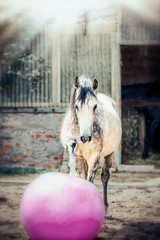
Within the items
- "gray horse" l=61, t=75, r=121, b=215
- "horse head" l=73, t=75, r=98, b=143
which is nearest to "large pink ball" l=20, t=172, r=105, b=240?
"gray horse" l=61, t=75, r=121, b=215

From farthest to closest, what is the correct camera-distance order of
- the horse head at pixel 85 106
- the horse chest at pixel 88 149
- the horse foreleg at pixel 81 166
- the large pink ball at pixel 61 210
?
the horse foreleg at pixel 81 166 < the horse chest at pixel 88 149 < the horse head at pixel 85 106 < the large pink ball at pixel 61 210

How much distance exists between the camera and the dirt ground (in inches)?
159

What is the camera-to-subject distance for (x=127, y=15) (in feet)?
29.7

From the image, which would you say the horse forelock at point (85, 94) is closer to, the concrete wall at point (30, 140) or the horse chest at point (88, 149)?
the horse chest at point (88, 149)

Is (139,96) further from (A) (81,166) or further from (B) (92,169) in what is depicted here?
(B) (92,169)

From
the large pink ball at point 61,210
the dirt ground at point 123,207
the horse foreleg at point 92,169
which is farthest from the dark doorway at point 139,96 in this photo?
the large pink ball at point 61,210

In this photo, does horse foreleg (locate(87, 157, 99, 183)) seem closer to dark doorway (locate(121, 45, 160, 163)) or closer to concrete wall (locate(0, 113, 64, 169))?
concrete wall (locate(0, 113, 64, 169))

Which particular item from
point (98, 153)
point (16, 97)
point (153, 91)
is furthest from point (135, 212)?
point (153, 91)

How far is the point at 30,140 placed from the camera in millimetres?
9141

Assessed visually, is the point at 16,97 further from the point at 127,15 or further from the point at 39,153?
the point at 127,15

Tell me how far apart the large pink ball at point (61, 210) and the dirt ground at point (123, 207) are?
2.36ft

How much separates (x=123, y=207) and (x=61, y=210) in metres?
2.52

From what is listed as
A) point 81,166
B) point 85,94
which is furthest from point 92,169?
point 85,94

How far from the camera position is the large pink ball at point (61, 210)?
311 cm
